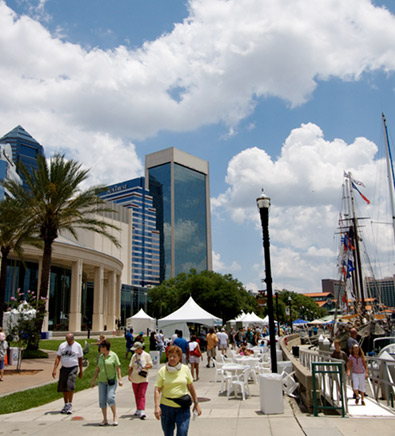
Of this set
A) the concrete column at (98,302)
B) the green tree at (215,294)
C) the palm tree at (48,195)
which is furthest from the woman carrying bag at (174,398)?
the green tree at (215,294)

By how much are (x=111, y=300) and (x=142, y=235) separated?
122850mm

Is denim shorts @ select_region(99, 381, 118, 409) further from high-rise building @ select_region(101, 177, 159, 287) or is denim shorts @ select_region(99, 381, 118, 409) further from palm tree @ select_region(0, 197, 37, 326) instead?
high-rise building @ select_region(101, 177, 159, 287)

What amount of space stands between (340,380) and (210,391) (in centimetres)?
535

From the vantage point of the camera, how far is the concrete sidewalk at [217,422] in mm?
7473

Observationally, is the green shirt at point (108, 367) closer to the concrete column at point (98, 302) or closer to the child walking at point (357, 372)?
the child walking at point (357, 372)

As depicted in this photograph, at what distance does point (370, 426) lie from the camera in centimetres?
761

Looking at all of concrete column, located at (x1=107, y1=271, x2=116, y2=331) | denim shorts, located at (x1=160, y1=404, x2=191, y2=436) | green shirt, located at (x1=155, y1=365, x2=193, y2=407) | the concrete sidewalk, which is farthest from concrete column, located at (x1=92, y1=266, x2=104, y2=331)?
denim shorts, located at (x1=160, y1=404, x2=191, y2=436)

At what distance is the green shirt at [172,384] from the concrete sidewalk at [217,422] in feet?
8.28

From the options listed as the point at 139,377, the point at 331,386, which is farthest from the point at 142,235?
the point at 331,386

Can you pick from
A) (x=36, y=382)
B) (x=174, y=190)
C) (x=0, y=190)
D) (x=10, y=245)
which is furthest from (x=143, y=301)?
(x=174, y=190)

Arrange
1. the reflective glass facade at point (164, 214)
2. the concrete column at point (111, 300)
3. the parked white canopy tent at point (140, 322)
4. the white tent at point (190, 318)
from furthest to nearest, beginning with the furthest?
the reflective glass facade at point (164, 214) → the concrete column at point (111, 300) → the parked white canopy tent at point (140, 322) → the white tent at point (190, 318)

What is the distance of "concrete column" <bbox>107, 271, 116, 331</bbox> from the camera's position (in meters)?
56.7

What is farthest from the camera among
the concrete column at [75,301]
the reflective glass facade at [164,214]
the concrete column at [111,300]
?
the reflective glass facade at [164,214]

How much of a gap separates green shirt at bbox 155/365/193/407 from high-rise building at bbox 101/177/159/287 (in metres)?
171
